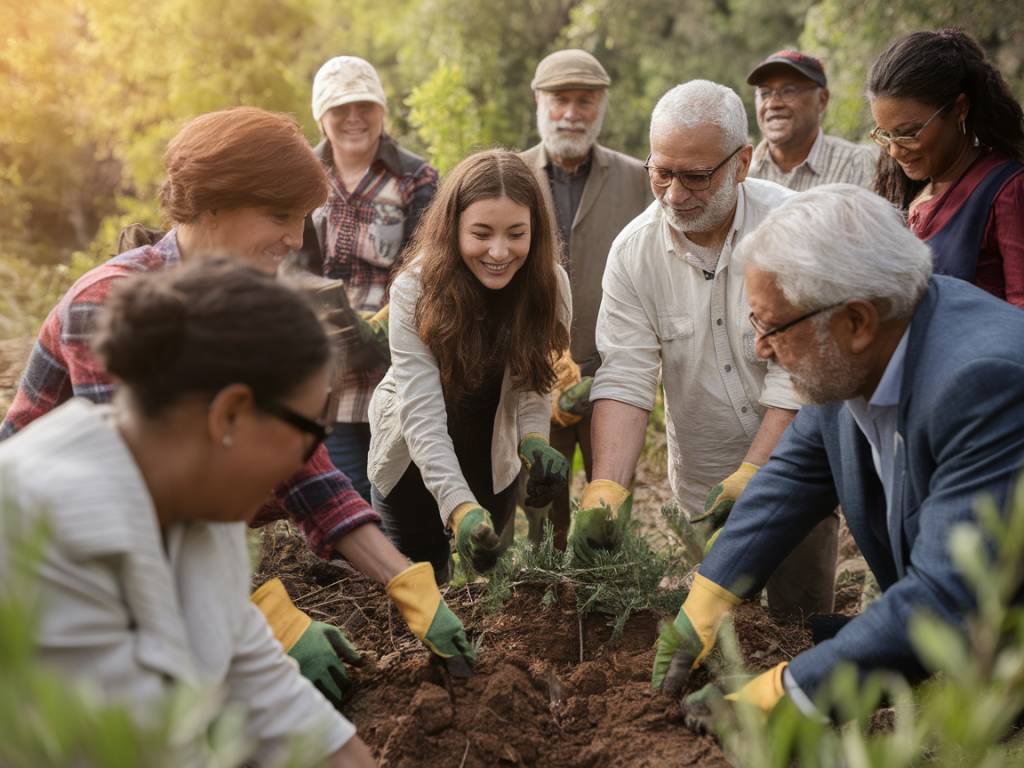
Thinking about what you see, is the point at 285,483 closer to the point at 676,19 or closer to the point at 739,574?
the point at 739,574

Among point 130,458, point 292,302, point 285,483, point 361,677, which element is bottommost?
point 361,677

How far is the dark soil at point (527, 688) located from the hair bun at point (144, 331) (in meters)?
1.13

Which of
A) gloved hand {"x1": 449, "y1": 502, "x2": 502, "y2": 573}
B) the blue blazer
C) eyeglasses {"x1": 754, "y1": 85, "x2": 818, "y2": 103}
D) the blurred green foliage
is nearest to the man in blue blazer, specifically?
the blue blazer

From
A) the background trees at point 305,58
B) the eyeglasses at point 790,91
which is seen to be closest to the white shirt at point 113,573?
the eyeglasses at point 790,91

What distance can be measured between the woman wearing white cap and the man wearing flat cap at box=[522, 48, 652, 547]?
0.64 m

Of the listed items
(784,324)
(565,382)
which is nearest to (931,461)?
(784,324)

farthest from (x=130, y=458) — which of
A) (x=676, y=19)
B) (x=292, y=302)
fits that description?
(x=676, y=19)

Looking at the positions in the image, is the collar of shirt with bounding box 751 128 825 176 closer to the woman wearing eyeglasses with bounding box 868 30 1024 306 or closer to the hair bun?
the woman wearing eyeglasses with bounding box 868 30 1024 306

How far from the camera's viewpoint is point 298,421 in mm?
1628

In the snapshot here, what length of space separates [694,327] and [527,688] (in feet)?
4.67

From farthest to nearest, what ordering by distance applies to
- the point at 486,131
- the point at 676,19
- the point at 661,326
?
the point at 676,19, the point at 486,131, the point at 661,326

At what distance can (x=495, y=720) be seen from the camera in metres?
2.36

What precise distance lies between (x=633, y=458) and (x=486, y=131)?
7.29 m

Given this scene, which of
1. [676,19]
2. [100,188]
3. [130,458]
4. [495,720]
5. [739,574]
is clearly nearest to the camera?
[130,458]
